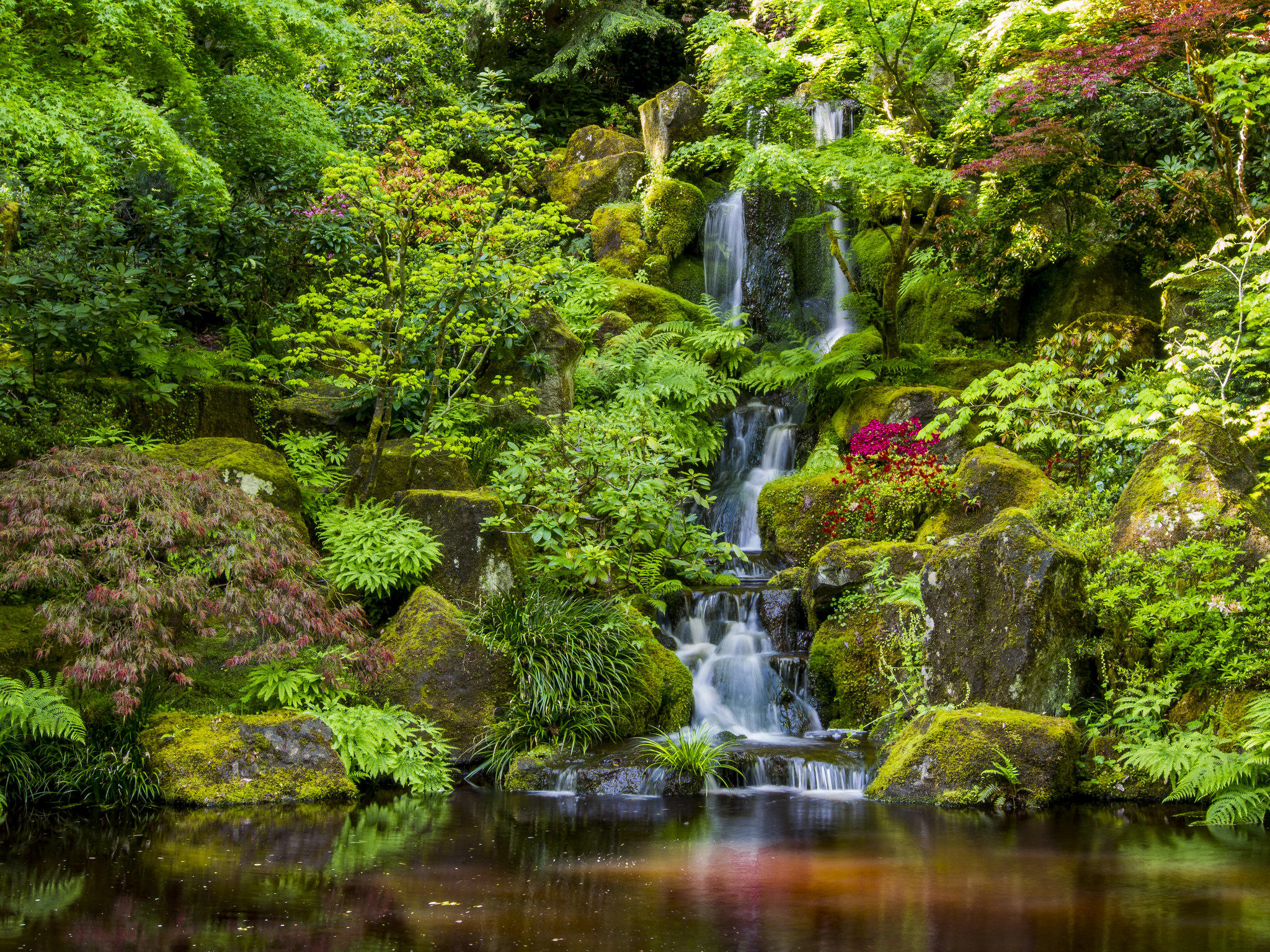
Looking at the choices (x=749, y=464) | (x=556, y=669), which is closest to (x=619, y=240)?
(x=749, y=464)

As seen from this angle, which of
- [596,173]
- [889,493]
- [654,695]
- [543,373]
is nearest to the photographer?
[654,695]

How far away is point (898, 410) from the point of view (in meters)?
12.6

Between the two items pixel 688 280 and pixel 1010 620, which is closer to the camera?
pixel 1010 620

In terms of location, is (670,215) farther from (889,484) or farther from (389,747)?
(389,747)

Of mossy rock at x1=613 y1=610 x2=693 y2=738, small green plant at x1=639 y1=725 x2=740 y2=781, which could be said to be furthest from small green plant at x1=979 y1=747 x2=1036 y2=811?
mossy rock at x1=613 y1=610 x2=693 y2=738

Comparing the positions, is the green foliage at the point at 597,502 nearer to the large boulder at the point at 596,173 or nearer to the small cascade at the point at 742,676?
the small cascade at the point at 742,676

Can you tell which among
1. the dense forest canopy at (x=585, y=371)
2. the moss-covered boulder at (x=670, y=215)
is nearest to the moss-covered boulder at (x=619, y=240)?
the moss-covered boulder at (x=670, y=215)

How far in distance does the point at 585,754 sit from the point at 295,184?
8846 mm

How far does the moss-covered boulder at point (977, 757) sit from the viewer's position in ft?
23.6

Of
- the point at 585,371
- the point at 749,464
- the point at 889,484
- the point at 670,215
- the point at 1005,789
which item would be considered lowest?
the point at 1005,789

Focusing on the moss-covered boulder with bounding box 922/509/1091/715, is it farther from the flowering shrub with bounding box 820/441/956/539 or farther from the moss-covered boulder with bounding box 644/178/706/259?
the moss-covered boulder with bounding box 644/178/706/259

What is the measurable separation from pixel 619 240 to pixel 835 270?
3.97 metres

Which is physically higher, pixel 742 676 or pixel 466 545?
pixel 466 545

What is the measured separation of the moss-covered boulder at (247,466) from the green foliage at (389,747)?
209 centimetres
